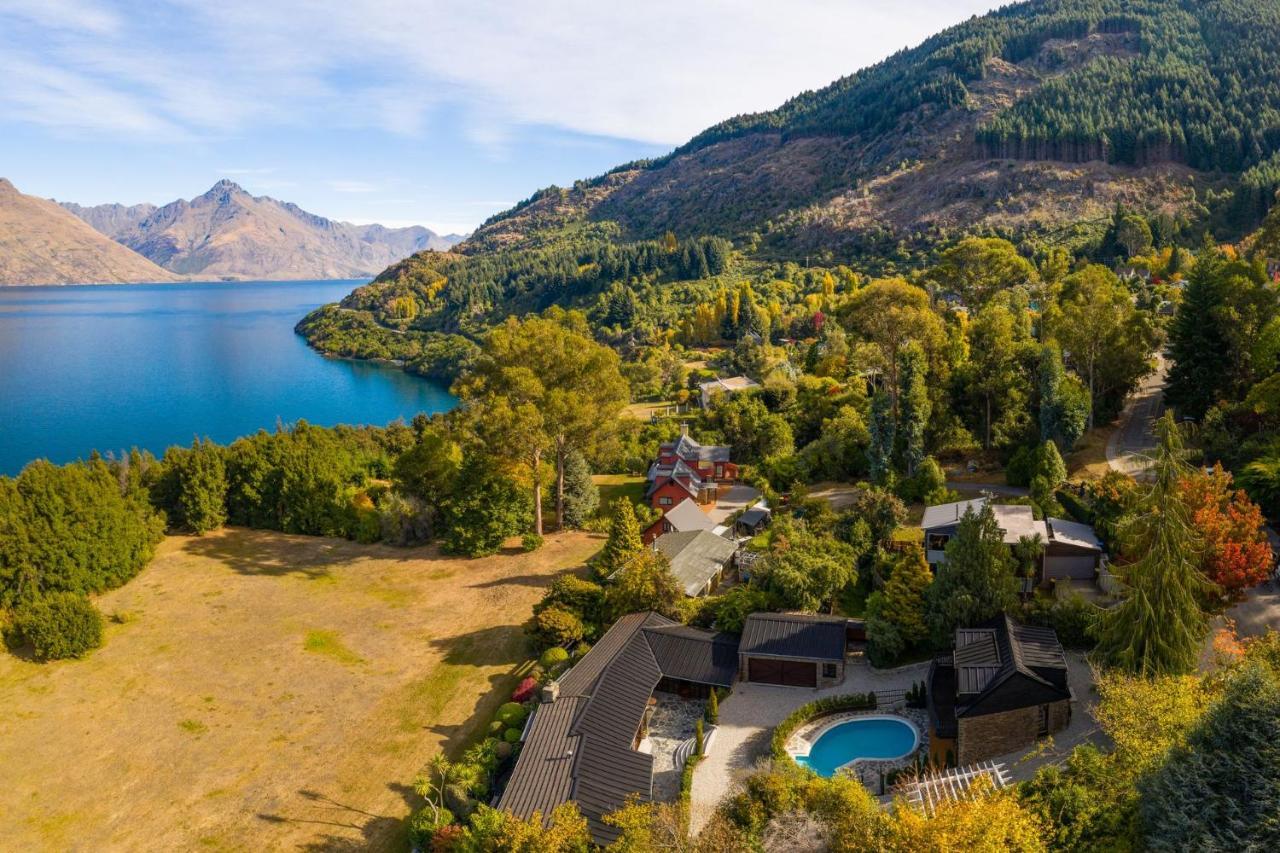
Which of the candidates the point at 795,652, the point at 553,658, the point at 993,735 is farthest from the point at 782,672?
the point at 553,658

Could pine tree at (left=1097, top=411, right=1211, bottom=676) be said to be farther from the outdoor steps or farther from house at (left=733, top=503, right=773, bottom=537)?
house at (left=733, top=503, right=773, bottom=537)

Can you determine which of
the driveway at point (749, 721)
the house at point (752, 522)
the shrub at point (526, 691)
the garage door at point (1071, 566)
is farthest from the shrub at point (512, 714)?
the garage door at point (1071, 566)

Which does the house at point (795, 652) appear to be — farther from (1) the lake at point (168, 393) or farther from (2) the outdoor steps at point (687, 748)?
(1) the lake at point (168, 393)

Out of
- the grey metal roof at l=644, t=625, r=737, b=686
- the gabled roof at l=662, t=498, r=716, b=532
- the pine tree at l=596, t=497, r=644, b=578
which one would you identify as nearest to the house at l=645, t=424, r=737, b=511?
the gabled roof at l=662, t=498, r=716, b=532

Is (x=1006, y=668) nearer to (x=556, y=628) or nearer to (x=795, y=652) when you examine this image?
(x=795, y=652)

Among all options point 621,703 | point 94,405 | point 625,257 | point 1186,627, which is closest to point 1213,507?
point 1186,627

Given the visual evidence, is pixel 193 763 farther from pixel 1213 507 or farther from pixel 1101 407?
pixel 1101 407

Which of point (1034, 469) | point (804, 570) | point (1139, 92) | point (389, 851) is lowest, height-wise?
point (389, 851)
